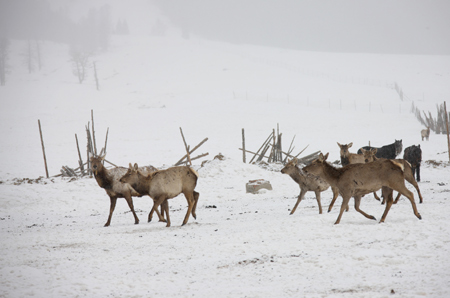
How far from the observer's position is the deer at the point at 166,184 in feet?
Result: 33.8

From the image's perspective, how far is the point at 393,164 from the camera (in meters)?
8.32

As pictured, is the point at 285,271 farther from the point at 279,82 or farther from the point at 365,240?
the point at 279,82

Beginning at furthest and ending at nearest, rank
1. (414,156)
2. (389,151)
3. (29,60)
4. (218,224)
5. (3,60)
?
(29,60)
(3,60)
(389,151)
(414,156)
(218,224)

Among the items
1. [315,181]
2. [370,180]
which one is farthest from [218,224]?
[370,180]

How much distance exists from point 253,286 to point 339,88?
7687 centimetres

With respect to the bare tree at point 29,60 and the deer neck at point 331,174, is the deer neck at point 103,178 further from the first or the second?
the bare tree at point 29,60

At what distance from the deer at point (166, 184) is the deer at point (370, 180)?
3622 millimetres

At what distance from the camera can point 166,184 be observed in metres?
10.3

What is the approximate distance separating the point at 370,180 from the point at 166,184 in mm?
5046

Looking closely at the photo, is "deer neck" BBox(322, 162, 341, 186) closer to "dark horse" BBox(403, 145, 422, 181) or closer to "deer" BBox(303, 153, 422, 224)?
"deer" BBox(303, 153, 422, 224)

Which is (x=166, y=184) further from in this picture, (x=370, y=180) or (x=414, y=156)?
(x=414, y=156)

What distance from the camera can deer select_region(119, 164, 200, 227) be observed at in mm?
10305

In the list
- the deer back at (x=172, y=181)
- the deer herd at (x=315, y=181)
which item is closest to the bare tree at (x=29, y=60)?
Result: the deer herd at (x=315, y=181)

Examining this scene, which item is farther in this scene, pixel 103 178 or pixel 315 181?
pixel 103 178
